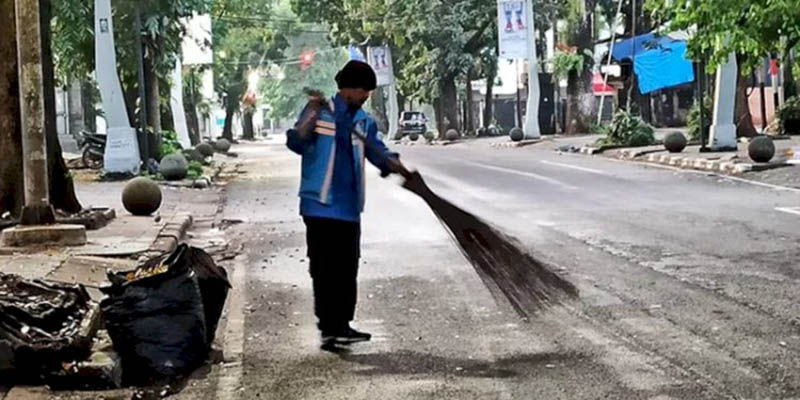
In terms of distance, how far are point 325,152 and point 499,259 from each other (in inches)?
50.2

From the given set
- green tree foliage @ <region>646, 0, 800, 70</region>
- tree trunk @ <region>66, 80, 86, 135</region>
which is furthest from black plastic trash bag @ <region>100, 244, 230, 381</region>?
tree trunk @ <region>66, 80, 86, 135</region>

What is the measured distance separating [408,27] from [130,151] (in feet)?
95.9

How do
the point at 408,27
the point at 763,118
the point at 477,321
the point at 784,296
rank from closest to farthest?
the point at 477,321, the point at 784,296, the point at 763,118, the point at 408,27

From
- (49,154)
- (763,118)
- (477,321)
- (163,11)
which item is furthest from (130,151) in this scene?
(763,118)

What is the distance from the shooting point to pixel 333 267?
6.98 metres

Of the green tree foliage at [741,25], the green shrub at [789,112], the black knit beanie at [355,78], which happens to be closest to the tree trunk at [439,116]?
the green shrub at [789,112]

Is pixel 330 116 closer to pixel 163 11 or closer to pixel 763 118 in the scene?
pixel 163 11

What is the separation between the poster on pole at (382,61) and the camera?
59.7 meters

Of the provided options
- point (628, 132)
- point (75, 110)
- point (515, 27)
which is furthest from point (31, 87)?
point (75, 110)

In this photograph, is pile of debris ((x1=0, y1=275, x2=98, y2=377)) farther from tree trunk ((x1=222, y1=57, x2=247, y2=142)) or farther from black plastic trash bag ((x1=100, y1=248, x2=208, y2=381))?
tree trunk ((x1=222, y1=57, x2=247, y2=142))

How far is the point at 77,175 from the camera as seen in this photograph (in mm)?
25250

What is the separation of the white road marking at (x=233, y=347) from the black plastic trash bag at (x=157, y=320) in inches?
9.0

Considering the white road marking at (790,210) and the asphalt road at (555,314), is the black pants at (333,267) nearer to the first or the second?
the asphalt road at (555,314)

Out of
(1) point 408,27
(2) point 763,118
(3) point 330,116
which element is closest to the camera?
(3) point 330,116
